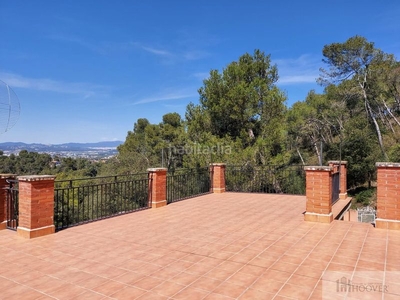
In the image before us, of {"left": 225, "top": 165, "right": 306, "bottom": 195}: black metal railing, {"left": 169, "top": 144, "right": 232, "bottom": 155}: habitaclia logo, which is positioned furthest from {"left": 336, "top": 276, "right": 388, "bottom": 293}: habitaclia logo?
{"left": 169, "top": 144, "right": 232, "bottom": 155}: habitaclia logo

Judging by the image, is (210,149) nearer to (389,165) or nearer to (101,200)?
(101,200)

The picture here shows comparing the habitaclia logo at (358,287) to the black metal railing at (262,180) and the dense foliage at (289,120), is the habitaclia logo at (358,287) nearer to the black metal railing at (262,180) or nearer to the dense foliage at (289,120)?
the black metal railing at (262,180)

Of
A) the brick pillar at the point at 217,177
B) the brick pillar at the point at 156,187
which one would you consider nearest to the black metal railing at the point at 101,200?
the brick pillar at the point at 156,187

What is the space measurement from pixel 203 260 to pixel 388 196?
3.52m

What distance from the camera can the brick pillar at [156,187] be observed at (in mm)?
6969

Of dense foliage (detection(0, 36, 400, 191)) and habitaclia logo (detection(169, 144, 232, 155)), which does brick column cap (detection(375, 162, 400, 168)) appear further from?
habitaclia logo (detection(169, 144, 232, 155))

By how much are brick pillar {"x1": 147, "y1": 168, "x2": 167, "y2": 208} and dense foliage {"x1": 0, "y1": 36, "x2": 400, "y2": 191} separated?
6.65 metres

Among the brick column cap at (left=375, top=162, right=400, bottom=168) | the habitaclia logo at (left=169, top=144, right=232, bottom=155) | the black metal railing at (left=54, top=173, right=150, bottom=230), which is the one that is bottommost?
the black metal railing at (left=54, top=173, right=150, bottom=230)

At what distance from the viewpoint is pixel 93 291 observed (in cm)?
260

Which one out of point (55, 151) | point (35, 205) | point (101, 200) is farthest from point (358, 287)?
point (55, 151)

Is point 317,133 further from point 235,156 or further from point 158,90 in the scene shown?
point 158,90

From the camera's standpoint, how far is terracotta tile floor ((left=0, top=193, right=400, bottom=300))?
2592 mm

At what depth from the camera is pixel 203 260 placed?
341 cm

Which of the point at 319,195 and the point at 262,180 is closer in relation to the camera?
the point at 319,195
